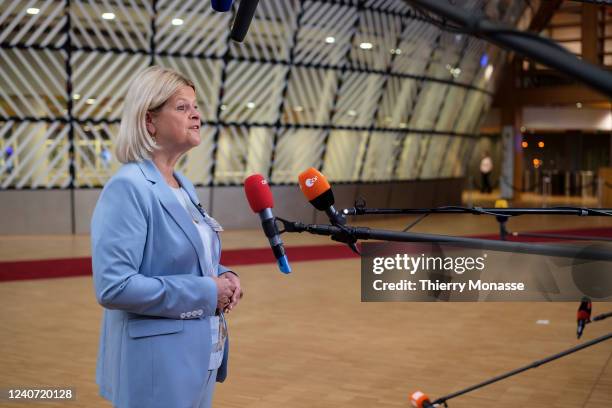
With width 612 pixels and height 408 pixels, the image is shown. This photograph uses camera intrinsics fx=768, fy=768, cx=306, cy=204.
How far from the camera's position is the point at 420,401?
16.5 feet

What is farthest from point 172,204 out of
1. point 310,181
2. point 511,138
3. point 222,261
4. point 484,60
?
point 511,138

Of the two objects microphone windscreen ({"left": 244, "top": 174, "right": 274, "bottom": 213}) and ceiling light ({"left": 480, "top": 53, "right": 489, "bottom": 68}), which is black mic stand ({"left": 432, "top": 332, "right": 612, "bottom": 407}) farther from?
ceiling light ({"left": 480, "top": 53, "right": 489, "bottom": 68})

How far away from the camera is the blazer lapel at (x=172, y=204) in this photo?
240 centimetres

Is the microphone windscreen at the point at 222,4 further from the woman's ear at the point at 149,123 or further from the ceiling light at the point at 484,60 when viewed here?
the ceiling light at the point at 484,60

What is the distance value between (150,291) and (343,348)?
474 centimetres

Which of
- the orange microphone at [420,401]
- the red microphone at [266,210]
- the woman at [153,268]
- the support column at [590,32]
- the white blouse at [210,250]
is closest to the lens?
the red microphone at [266,210]

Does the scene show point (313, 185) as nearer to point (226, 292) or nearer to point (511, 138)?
point (226, 292)

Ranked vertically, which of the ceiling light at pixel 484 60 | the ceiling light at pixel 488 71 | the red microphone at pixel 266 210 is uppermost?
the ceiling light at pixel 484 60

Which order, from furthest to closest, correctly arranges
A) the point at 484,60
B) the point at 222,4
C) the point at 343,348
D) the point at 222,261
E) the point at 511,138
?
the point at 511,138 < the point at 484,60 < the point at 222,261 < the point at 343,348 < the point at 222,4

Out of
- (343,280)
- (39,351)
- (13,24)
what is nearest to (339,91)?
(13,24)

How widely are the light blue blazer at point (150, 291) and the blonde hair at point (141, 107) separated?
5cm

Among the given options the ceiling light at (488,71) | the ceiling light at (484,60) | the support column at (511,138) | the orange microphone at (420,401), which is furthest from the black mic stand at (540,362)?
the support column at (511,138)

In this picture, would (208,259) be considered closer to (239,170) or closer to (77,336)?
(77,336)

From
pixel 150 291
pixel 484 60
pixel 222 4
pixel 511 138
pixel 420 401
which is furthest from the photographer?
pixel 511 138
